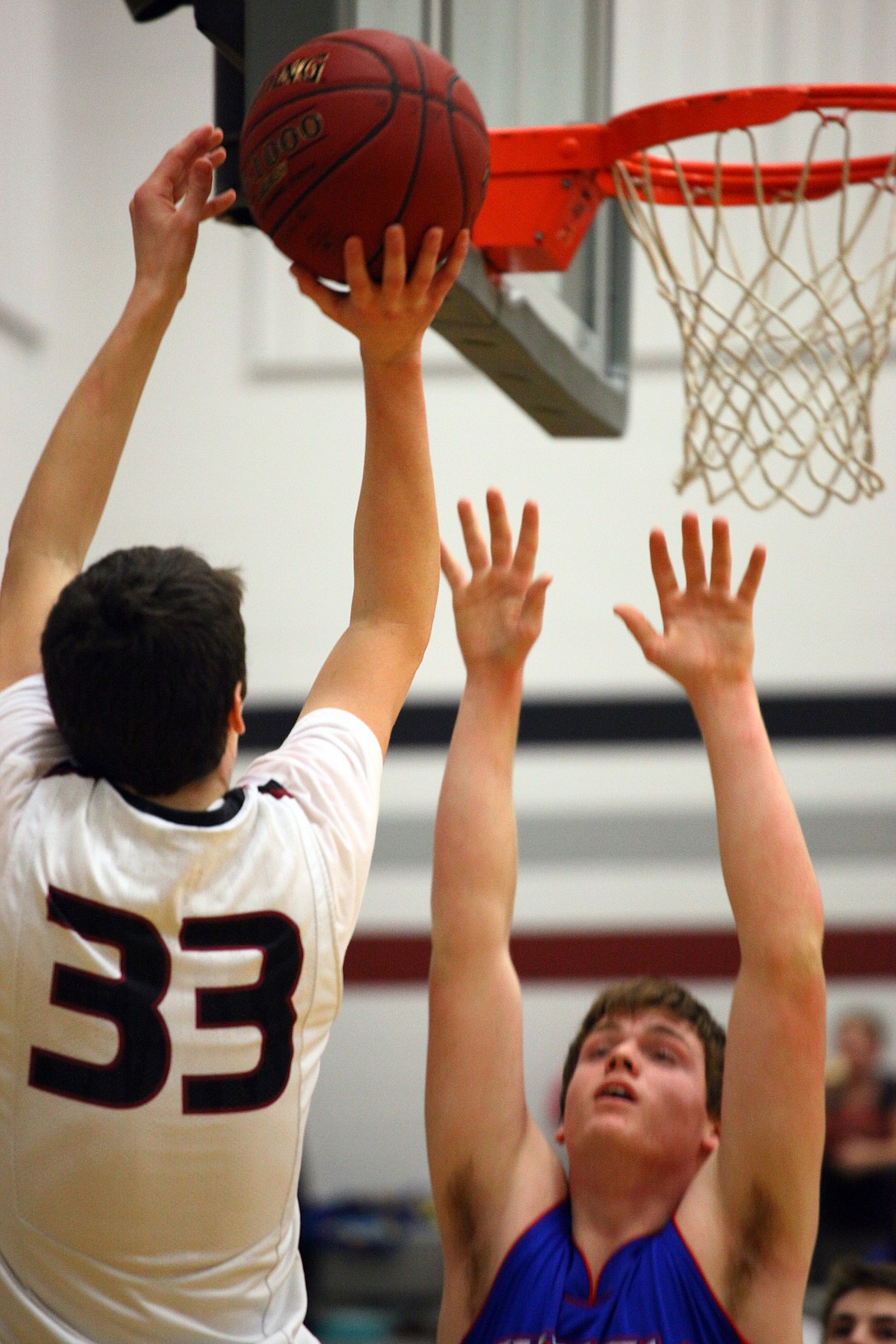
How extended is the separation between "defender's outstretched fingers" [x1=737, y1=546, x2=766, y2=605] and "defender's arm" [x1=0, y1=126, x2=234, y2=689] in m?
0.89

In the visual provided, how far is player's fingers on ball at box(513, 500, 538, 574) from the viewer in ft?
6.99

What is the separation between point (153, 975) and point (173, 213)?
1.11m

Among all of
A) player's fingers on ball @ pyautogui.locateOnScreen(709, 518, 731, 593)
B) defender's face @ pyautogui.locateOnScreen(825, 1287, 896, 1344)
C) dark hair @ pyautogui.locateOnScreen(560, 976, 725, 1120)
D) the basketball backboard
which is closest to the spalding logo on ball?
the basketball backboard

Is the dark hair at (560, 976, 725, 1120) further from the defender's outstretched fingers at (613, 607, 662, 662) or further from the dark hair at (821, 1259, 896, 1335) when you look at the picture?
the dark hair at (821, 1259, 896, 1335)

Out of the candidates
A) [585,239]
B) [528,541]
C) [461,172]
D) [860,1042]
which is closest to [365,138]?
[461,172]

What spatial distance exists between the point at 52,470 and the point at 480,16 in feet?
6.19

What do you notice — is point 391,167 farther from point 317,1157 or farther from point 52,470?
point 317,1157

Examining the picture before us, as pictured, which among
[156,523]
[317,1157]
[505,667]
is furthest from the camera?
[156,523]

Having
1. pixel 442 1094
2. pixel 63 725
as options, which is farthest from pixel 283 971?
pixel 442 1094

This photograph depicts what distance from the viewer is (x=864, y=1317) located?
2.62 metres

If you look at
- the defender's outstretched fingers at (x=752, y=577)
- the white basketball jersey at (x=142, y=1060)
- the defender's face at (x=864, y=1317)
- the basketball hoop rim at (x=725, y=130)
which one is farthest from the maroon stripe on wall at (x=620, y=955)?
the white basketball jersey at (x=142, y=1060)

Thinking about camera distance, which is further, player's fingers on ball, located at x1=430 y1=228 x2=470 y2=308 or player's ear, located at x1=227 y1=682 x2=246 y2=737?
player's fingers on ball, located at x1=430 y1=228 x2=470 y2=308

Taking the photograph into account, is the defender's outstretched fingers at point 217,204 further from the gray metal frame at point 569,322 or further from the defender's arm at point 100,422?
the gray metal frame at point 569,322

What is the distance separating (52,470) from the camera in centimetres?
187
